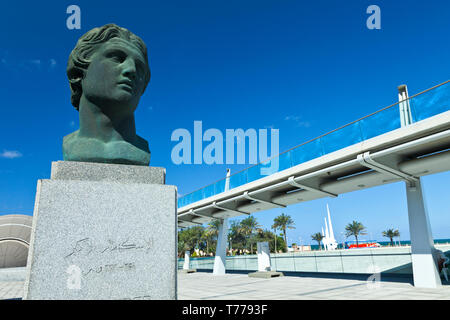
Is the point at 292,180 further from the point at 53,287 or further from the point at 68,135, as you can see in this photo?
the point at 53,287

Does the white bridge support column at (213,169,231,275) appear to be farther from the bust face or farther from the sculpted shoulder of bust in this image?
the bust face

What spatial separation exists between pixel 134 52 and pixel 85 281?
310 centimetres

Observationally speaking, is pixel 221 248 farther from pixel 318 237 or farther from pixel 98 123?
pixel 318 237

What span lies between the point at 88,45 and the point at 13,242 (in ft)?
82.3

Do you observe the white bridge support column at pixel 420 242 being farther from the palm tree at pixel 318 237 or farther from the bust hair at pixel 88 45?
the palm tree at pixel 318 237

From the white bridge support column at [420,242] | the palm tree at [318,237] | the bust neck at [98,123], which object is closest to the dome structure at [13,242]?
the bust neck at [98,123]

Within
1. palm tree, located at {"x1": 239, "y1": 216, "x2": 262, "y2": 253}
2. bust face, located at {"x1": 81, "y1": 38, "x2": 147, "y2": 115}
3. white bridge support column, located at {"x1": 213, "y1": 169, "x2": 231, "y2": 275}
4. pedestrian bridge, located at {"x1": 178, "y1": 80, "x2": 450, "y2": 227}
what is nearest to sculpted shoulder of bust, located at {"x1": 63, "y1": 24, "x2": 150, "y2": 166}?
bust face, located at {"x1": 81, "y1": 38, "x2": 147, "y2": 115}

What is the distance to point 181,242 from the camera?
222 ft

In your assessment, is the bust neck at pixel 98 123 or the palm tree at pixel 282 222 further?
the palm tree at pixel 282 222

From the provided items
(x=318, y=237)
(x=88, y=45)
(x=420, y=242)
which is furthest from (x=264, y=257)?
(x=318, y=237)

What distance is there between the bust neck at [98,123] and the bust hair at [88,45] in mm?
365

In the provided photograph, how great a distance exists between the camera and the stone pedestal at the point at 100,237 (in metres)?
3.45

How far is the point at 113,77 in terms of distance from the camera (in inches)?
174

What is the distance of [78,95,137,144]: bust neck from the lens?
4.59 m
